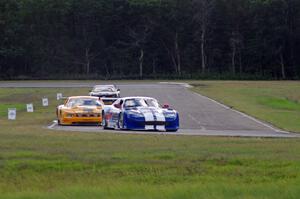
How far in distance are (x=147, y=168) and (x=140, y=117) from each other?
41.8 ft

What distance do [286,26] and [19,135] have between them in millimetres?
83121

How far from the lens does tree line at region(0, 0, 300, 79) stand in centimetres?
10562

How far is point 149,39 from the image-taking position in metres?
108

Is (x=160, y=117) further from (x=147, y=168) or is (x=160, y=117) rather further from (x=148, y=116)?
(x=147, y=168)

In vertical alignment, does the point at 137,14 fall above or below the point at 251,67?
above

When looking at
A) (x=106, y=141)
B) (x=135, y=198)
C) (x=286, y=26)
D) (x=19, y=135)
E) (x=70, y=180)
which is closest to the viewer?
(x=135, y=198)

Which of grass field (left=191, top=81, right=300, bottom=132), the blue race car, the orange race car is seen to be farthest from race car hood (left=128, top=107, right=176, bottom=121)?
grass field (left=191, top=81, right=300, bottom=132)

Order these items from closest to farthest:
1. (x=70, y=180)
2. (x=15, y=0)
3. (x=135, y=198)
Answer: (x=135, y=198), (x=70, y=180), (x=15, y=0)

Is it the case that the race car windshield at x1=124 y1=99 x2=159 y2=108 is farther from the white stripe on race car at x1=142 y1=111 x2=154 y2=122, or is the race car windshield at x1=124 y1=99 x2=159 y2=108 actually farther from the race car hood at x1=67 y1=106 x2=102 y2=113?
the race car hood at x1=67 y1=106 x2=102 y2=113

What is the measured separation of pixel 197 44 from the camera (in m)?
109

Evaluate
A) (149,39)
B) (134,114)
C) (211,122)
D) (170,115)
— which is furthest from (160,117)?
(149,39)

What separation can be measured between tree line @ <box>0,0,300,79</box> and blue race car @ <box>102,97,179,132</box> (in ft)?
243

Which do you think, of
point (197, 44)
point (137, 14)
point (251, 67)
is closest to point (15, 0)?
point (137, 14)

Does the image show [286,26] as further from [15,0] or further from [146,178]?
[146,178]
